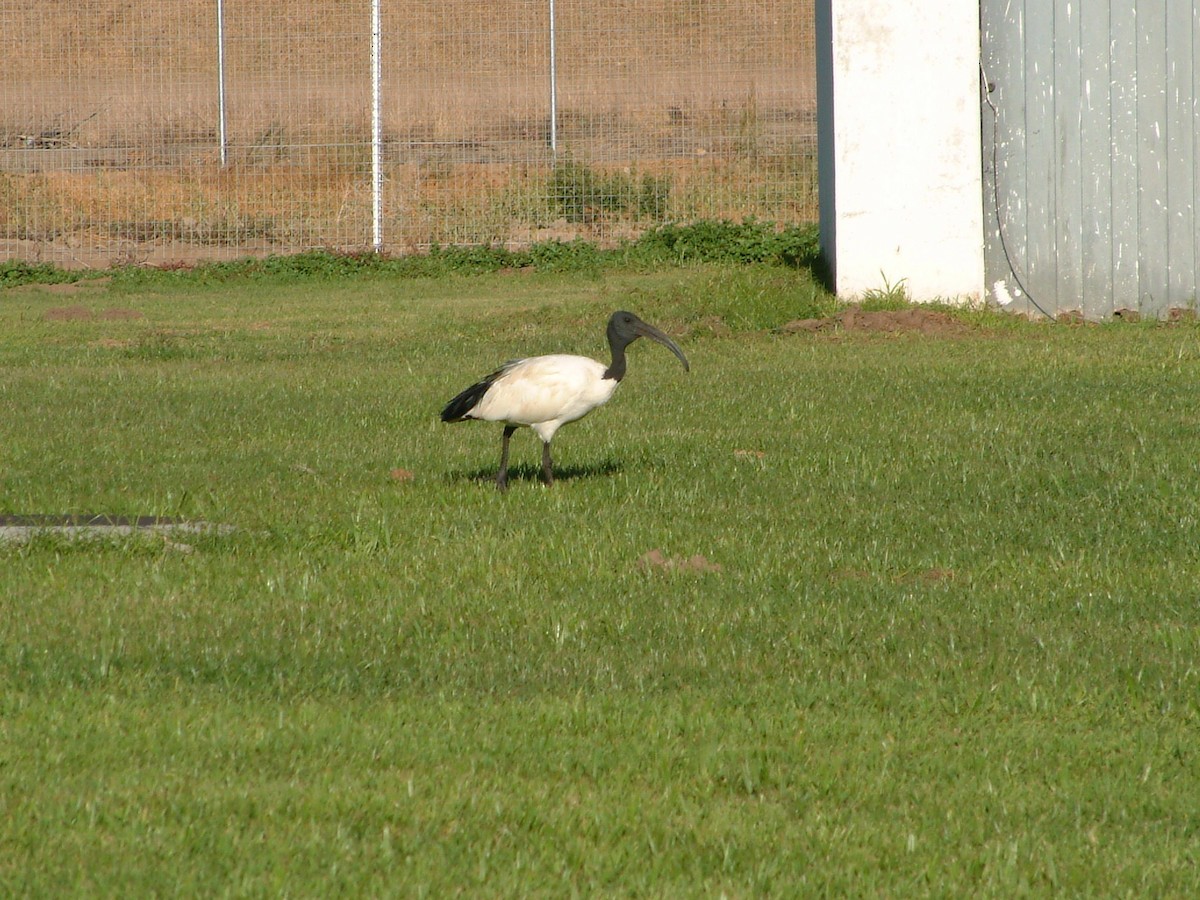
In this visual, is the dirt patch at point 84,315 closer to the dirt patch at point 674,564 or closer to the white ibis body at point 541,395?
the white ibis body at point 541,395

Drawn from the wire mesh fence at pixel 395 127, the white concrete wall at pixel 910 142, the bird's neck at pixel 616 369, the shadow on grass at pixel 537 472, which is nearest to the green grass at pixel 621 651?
the shadow on grass at pixel 537 472

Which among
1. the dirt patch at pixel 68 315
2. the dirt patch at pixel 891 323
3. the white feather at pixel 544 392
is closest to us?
the white feather at pixel 544 392

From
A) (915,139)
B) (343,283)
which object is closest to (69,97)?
(343,283)

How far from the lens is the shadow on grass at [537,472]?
27.5 ft

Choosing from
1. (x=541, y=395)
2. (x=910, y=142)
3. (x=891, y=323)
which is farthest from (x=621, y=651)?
(x=910, y=142)

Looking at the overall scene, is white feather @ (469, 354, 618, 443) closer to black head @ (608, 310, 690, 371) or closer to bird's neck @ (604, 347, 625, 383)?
bird's neck @ (604, 347, 625, 383)

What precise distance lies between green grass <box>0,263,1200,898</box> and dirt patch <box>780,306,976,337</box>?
3046 mm

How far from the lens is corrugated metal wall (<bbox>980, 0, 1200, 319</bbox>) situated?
1448 centimetres

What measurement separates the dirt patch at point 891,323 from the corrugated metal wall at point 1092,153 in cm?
104

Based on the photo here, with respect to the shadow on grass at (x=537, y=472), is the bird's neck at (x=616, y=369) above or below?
above

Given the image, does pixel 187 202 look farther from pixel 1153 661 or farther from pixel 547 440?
pixel 1153 661

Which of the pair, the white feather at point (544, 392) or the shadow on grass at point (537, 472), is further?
the shadow on grass at point (537, 472)

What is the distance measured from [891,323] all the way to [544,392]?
6778mm

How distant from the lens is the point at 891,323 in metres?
14.0
